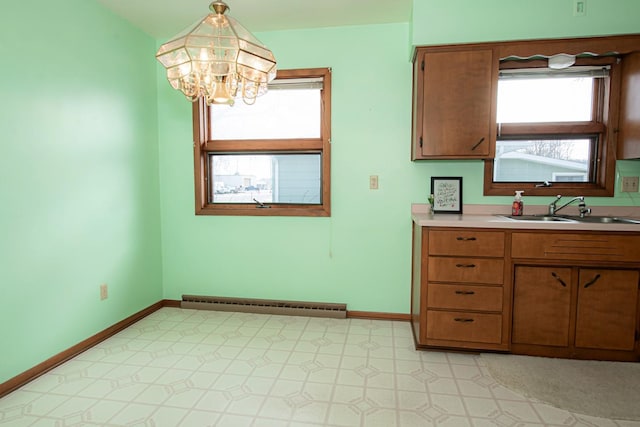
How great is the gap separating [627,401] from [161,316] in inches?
131

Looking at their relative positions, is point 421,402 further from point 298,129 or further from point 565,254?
point 298,129

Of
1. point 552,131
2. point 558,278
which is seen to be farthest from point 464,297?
point 552,131

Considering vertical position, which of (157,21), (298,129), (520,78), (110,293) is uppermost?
(157,21)

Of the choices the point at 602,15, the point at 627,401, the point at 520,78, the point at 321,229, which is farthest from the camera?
the point at 321,229

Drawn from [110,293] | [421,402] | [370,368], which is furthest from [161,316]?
[421,402]

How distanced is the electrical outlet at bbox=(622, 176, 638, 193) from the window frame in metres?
0.08

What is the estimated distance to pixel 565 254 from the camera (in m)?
2.23

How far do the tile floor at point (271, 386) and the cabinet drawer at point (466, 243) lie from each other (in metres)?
0.72

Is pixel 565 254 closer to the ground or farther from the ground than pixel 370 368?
farther from the ground

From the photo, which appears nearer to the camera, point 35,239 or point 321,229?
point 35,239

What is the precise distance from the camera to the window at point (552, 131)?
2635mm

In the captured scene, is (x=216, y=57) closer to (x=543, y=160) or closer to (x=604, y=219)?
(x=543, y=160)

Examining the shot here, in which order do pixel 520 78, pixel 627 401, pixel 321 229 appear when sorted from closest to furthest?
pixel 627 401, pixel 520 78, pixel 321 229

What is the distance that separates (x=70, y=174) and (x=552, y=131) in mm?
3538
